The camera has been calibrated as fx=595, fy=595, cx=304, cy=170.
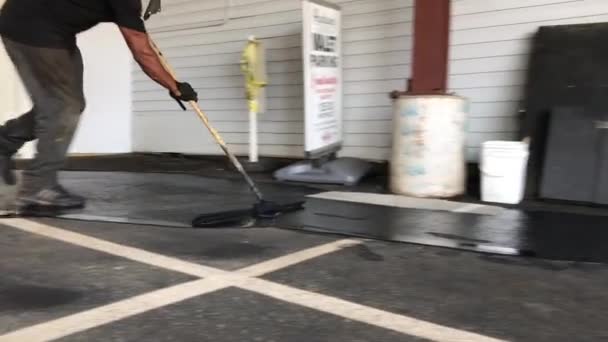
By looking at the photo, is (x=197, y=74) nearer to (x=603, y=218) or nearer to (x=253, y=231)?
(x=253, y=231)

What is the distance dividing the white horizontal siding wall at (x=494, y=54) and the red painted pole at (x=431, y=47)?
1.98 feet

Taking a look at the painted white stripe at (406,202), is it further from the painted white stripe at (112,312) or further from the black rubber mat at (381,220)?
the painted white stripe at (112,312)

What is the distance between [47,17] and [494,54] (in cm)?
345

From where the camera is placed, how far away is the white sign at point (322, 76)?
500 cm

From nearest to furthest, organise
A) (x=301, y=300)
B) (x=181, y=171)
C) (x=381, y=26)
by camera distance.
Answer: (x=301, y=300)
(x=381, y=26)
(x=181, y=171)

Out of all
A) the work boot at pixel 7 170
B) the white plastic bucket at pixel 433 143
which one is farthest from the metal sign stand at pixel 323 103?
the work boot at pixel 7 170

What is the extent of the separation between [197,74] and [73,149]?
197 centimetres

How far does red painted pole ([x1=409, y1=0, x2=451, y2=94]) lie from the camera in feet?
14.9

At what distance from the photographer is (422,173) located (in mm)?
4422

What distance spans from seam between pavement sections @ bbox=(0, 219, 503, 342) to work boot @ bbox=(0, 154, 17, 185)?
1.47 m

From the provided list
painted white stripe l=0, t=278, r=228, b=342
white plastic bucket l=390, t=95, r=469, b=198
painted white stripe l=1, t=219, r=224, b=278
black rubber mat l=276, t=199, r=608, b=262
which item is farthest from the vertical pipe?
painted white stripe l=0, t=278, r=228, b=342

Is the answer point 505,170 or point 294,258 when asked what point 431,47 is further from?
point 294,258

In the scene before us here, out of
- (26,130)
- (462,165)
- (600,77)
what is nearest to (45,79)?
(26,130)

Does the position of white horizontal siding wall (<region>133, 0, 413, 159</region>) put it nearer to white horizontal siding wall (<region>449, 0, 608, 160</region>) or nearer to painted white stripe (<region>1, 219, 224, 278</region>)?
white horizontal siding wall (<region>449, 0, 608, 160</region>)
